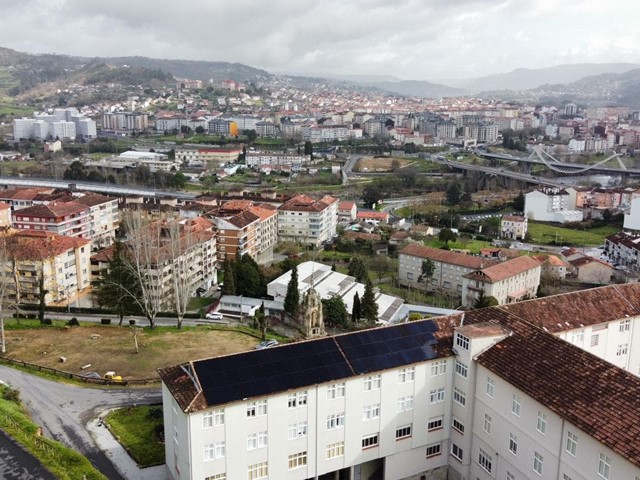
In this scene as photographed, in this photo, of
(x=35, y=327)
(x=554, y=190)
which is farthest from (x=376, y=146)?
(x=35, y=327)

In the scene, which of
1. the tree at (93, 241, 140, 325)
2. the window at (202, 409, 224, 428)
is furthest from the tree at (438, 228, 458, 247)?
the window at (202, 409, 224, 428)

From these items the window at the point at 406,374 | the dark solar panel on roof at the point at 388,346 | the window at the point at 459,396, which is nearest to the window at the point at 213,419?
the dark solar panel on roof at the point at 388,346

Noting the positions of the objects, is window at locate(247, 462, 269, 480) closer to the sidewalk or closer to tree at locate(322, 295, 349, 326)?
the sidewalk

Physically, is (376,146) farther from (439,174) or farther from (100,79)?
(100,79)

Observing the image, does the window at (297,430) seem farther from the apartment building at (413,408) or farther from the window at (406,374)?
the window at (406,374)

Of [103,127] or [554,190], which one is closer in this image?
[554,190]

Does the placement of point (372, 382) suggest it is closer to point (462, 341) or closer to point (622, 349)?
point (462, 341)
